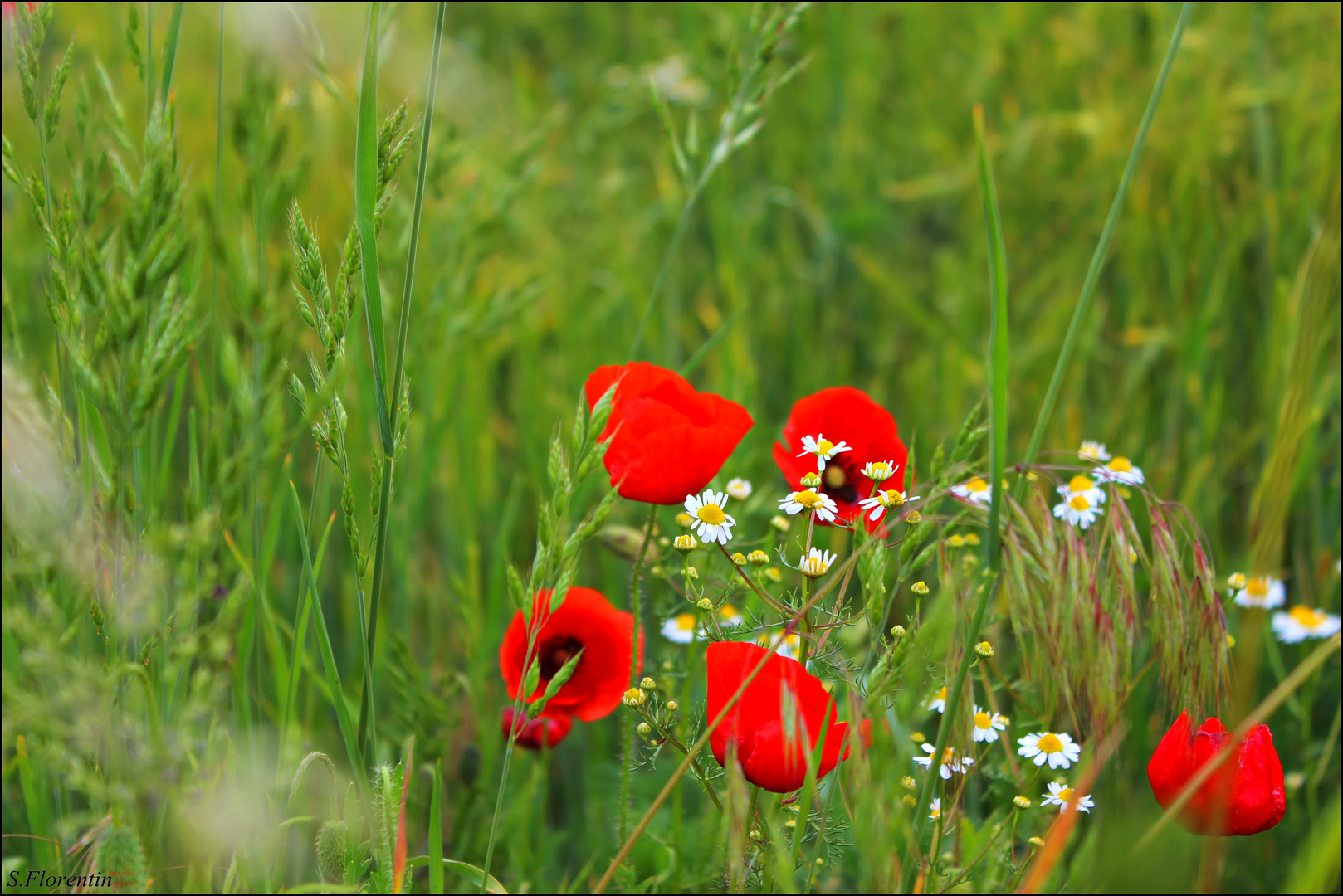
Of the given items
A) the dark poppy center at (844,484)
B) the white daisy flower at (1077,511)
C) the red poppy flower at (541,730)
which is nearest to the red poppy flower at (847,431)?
the dark poppy center at (844,484)

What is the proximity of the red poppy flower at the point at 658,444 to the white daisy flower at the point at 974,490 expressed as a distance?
14 centimetres

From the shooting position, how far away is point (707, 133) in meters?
2.03

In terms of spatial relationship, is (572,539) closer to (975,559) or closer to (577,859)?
(975,559)

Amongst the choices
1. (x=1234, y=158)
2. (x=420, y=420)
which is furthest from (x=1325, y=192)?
(x=420, y=420)

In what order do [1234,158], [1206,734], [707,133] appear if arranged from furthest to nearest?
1. [707,133]
2. [1234,158]
3. [1206,734]

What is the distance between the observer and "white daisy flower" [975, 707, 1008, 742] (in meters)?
0.69

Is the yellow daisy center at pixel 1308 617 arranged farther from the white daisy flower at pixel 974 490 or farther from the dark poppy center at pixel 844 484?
the dark poppy center at pixel 844 484

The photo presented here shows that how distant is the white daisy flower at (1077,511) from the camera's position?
674 millimetres

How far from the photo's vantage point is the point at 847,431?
71 centimetres

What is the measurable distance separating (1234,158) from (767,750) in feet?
5.48

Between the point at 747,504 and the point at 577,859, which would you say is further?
the point at 577,859

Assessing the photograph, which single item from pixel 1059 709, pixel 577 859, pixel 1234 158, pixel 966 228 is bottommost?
pixel 577 859

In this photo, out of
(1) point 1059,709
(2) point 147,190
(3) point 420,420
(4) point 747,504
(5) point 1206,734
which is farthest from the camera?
(3) point 420,420

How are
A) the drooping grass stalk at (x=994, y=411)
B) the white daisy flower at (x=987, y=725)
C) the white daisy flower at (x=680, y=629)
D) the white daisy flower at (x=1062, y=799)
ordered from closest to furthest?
the drooping grass stalk at (x=994, y=411), the white daisy flower at (x=1062, y=799), the white daisy flower at (x=987, y=725), the white daisy flower at (x=680, y=629)
